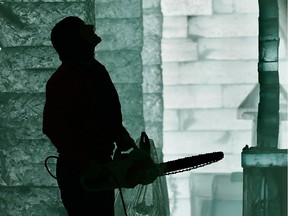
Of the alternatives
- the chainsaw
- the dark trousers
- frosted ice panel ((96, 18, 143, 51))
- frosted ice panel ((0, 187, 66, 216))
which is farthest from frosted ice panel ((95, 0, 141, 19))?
the chainsaw

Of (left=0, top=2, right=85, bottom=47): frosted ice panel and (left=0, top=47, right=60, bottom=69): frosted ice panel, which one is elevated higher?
(left=0, top=2, right=85, bottom=47): frosted ice panel

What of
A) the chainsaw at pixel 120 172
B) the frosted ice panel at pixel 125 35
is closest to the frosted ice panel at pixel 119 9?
the frosted ice panel at pixel 125 35

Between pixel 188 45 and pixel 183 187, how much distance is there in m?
1.86

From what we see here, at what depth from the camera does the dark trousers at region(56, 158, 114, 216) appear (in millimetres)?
4242

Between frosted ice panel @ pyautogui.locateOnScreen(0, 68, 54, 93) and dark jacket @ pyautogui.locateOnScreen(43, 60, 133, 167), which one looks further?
frosted ice panel @ pyautogui.locateOnScreen(0, 68, 54, 93)

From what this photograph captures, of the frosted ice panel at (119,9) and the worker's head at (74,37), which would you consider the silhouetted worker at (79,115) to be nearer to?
the worker's head at (74,37)

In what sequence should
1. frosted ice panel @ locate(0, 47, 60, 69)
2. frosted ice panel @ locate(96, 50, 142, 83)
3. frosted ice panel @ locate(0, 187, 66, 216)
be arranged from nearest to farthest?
1. frosted ice panel @ locate(0, 47, 60, 69)
2. frosted ice panel @ locate(0, 187, 66, 216)
3. frosted ice panel @ locate(96, 50, 142, 83)

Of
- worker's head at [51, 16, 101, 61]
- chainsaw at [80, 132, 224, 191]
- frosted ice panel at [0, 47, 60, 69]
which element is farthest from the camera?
frosted ice panel at [0, 47, 60, 69]

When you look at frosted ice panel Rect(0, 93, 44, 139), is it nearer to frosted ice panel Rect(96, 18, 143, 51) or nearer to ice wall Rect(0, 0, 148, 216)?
ice wall Rect(0, 0, 148, 216)

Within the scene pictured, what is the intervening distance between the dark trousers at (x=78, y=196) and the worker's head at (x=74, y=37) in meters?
0.57

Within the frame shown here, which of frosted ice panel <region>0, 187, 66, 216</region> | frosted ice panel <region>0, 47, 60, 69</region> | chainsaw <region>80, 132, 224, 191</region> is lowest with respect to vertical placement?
frosted ice panel <region>0, 187, 66, 216</region>

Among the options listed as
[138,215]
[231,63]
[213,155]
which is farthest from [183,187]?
[213,155]

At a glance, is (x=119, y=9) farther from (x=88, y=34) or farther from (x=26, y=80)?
(x=88, y=34)

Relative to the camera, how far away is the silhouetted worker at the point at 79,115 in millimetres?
4188
